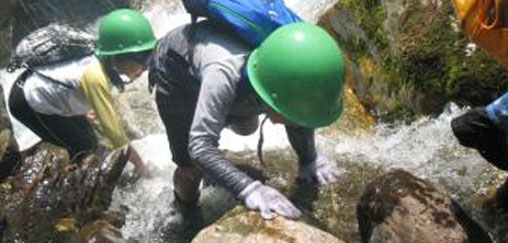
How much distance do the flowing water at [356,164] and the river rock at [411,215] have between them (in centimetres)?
34

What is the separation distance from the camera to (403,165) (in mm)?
5297

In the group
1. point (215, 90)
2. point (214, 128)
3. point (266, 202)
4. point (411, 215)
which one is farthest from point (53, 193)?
point (411, 215)

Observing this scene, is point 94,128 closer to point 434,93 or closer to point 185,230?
point 185,230

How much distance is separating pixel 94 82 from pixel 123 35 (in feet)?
1.43

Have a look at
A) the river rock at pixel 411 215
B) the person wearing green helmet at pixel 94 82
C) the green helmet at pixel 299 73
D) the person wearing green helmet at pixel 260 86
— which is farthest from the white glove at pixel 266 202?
the person wearing green helmet at pixel 94 82

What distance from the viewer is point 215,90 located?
12.4 ft

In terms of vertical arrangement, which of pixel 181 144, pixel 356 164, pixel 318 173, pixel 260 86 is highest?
pixel 260 86

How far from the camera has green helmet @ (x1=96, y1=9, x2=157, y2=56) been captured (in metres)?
5.36

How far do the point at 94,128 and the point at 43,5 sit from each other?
6355 millimetres

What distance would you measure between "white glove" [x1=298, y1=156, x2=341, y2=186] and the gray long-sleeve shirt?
644 mm

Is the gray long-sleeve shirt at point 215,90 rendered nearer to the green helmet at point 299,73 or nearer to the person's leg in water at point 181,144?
the green helmet at point 299,73

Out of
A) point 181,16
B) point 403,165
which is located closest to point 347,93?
point 403,165

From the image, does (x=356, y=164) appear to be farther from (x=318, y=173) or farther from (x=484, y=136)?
(x=484, y=136)

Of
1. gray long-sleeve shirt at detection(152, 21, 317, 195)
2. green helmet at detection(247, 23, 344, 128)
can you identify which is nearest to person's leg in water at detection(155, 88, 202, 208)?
gray long-sleeve shirt at detection(152, 21, 317, 195)
